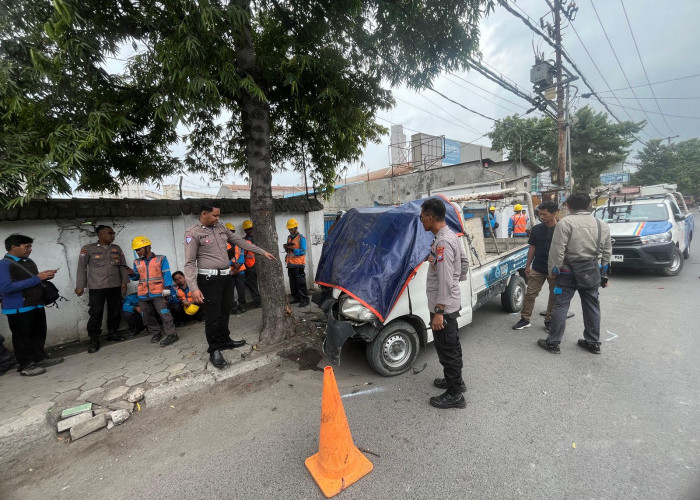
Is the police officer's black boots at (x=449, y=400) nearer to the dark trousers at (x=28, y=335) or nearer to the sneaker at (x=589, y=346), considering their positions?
the sneaker at (x=589, y=346)

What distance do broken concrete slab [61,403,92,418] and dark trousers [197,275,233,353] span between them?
121 cm

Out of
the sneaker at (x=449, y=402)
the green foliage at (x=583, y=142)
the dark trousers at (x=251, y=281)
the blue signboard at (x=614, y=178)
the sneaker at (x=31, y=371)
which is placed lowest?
the sneaker at (x=449, y=402)

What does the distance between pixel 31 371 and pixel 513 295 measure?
696 centimetres

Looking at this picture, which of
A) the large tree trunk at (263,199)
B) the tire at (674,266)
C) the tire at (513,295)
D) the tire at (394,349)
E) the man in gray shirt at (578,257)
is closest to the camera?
the tire at (394,349)

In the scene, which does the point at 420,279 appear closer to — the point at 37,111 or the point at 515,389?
the point at 515,389

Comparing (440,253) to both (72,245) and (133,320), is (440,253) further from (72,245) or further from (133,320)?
(72,245)

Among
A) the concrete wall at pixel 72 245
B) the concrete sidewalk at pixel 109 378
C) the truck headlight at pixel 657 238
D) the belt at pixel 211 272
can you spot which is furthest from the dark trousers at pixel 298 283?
the truck headlight at pixel 657 238

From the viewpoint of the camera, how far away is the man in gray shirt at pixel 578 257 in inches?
145

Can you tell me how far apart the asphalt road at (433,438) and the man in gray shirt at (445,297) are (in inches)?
8.0

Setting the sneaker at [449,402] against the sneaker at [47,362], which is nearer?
the sneaker at [449,402]

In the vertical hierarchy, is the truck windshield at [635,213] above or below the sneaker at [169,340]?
above

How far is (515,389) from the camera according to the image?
3.08 m

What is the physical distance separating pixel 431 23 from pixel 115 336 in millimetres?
6535

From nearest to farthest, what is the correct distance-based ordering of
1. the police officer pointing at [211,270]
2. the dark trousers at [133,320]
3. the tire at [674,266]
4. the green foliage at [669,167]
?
the police officer pointing at [211,270], the dark trousers at [133,320], the tire at [674,266], the green foliage at [669,167]
